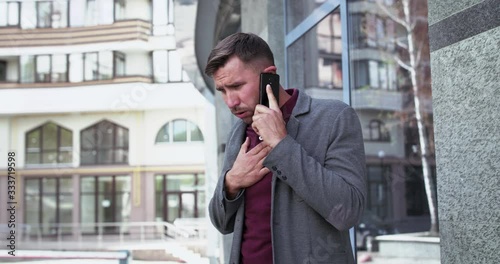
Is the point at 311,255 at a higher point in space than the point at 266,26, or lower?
lower

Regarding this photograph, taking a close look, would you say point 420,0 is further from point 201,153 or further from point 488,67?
point 488,67

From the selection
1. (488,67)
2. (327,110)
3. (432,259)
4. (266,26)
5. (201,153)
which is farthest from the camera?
(201,153)

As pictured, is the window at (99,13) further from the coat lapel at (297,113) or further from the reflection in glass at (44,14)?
the coat lapel at (297,113)

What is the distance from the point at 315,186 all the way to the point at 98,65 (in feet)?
40.1

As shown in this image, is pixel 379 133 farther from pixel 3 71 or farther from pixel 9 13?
pixel 9 13

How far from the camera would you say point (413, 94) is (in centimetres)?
1492

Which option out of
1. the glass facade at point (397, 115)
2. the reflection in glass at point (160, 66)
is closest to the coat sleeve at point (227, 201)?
the glass facade at point (397, 115)

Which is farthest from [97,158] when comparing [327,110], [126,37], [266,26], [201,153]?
[327,110]

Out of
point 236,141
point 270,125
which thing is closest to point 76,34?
point 236,141

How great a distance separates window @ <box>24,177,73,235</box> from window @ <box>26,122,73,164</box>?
17.9 inches

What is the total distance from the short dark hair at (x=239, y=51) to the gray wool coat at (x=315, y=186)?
0.63 feet

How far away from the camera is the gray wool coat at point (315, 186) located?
158 cm

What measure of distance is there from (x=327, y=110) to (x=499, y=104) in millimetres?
489

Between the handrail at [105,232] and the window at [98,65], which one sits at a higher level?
the window at [98,65]
